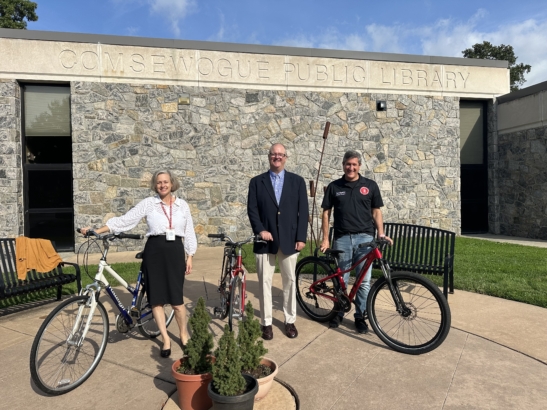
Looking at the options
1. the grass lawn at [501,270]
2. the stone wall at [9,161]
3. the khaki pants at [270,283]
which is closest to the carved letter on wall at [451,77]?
the grass lawn at [501,270]

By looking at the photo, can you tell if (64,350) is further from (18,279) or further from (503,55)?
(503,55)

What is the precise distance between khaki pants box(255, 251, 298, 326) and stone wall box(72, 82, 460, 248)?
619cm

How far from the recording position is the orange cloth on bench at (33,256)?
4.78m

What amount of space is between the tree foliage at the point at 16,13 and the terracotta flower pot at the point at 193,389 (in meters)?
26.0

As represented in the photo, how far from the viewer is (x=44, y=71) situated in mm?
9031

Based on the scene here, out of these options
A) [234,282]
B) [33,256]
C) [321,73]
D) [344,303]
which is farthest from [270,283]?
[321,73]

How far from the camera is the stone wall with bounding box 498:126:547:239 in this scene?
10.6 meters

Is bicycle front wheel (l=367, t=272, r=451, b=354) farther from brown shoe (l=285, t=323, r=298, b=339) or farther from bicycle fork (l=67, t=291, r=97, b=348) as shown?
bicycle fork (l=67, t=291, r=97, b=348)

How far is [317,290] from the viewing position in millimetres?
4297

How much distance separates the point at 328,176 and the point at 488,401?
8.12 meters

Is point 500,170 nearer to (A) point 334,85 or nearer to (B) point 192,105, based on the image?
(A) point 334,85

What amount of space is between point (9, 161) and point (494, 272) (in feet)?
34.5

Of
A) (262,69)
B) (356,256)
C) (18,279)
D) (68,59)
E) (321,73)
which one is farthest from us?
(321,73)

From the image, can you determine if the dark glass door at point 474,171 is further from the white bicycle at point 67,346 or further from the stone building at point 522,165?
the white bicycle at point 67,346
